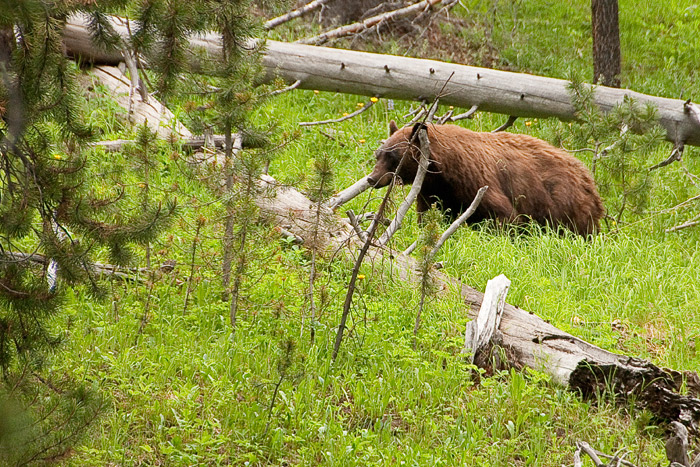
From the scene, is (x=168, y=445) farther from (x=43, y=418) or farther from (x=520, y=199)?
(x=520, y=199)

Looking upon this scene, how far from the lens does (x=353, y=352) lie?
5.51 m

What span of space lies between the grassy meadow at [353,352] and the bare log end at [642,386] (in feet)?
0.33

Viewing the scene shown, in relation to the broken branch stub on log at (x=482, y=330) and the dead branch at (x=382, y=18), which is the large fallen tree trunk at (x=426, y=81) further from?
the broken branch stub on log at (x=482, y=330)

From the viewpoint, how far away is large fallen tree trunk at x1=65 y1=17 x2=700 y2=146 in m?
9.83

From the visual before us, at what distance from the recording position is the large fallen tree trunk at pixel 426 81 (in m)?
9.83

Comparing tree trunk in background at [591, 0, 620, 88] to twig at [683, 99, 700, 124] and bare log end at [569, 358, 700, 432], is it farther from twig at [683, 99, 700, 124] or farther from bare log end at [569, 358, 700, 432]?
bare log end at [569, 358, 700, 432]

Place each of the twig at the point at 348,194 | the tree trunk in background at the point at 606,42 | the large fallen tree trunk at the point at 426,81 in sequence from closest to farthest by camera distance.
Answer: the twig at the point at 348,194 → the large fallen tree trunk at the point at 426,81 → the tree trunk in background at the point at 606,42

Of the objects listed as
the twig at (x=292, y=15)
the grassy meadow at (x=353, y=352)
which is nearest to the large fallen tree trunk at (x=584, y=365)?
the grassy meadow at (x=353, y=352)

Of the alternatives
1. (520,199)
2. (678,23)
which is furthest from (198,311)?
(678,23)

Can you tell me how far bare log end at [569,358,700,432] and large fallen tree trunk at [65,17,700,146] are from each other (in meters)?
5.37

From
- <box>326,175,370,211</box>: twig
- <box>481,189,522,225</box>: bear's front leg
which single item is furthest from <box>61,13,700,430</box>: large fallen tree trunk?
<box>481,189,522,225</box>: bear's front leg

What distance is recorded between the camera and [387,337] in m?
5.88

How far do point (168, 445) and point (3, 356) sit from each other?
1.34m

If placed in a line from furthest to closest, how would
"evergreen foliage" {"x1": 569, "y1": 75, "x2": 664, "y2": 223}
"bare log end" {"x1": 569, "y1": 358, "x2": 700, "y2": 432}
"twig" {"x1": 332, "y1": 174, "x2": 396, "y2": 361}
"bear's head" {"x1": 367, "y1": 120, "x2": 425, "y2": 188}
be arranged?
1. "evergreen foliage" {"x1": 569, "y1": 75, "x2": 664, "y2": 223}
2. "bear's head" {"x1": 367, "y1": 120, "x2": 425, "y2": 188}
3. "twig" {"x1": 332, "y1": 174, "x2": 396, "y2": 361}
4. "bare log end" {"x1": 569, "y1": 358, "x2": 700, "y2": 432}
